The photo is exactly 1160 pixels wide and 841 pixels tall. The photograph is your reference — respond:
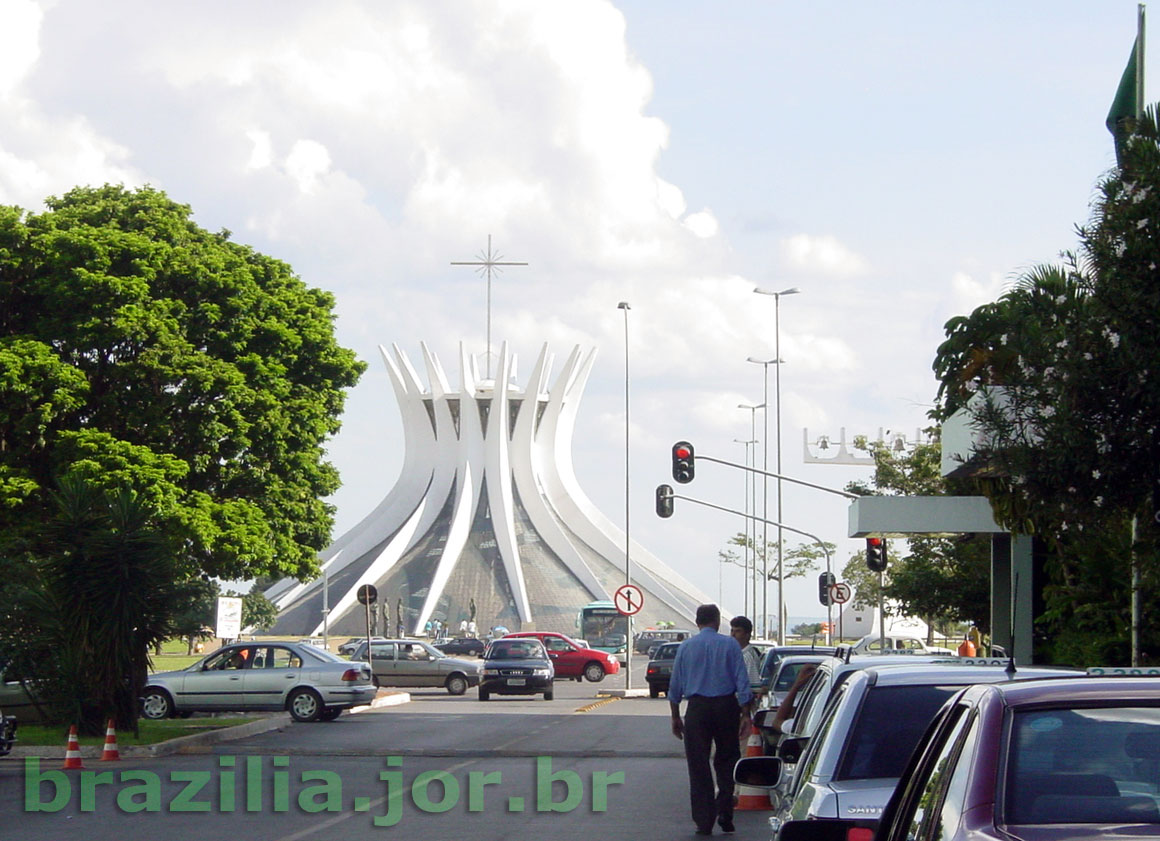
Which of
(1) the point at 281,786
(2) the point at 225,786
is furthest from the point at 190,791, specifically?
(1) the point at 281,786

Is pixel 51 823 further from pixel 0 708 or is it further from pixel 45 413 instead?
pixel 45 413

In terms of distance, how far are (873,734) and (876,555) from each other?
2536 cm

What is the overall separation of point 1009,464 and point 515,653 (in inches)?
937

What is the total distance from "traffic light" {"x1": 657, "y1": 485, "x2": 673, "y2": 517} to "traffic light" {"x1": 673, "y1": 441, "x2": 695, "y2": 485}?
4640 millimetres

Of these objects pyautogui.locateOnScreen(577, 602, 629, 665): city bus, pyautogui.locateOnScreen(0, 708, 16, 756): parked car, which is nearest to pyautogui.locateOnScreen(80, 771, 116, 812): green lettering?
pyautogui.locateOnScreen(0, 708, 16, 756): parked car

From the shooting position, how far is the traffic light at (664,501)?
36906 mm

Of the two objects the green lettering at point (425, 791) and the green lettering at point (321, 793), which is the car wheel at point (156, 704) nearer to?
the green lettering at point (321, 793)

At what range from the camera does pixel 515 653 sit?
35.8 meters

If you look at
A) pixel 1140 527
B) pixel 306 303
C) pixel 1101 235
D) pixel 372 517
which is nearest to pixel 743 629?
pixel 1140 527

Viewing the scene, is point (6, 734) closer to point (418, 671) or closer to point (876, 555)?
point (876, 555)

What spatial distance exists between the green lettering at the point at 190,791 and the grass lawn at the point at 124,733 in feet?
10.2

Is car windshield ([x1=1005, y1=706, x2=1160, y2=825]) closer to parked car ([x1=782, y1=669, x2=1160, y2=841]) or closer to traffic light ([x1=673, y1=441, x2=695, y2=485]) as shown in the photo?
parked car ([x1=782, y1=669, x2=1160, y2=841])

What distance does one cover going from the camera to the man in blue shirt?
1130cm

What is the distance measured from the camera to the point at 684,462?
3231 cm
